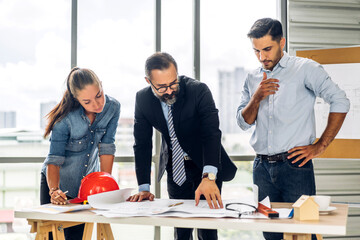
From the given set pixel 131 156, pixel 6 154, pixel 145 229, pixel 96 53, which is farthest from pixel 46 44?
pixel 145 229

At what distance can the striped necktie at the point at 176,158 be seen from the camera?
2.08 meters

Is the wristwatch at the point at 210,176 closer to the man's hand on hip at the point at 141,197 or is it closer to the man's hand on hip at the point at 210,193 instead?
the man's hand on hip at the point at 210,193

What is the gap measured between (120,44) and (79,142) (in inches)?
57.3

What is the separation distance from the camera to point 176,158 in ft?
6.84

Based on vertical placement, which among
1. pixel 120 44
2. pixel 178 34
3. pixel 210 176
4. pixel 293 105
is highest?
pixel 178 34

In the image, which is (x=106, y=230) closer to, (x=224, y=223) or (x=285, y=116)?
→ (x=224, y=223)

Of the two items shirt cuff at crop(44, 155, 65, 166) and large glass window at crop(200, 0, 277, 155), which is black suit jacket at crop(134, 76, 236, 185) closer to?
shirt cuff at crop(44, 155, 65, 166)

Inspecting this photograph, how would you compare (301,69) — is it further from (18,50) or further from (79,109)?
(18,50)

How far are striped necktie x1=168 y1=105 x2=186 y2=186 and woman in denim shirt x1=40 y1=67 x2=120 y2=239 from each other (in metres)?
0.45

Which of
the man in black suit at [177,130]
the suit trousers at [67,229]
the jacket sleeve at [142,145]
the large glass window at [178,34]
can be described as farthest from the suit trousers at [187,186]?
the large glass window at [178,34]

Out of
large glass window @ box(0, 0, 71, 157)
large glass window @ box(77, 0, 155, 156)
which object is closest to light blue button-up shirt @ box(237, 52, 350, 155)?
large glass window @ box(77, 0, 155, 156)

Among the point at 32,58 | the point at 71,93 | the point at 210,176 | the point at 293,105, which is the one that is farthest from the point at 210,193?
the point at 32,58

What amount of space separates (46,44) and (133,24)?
31.8 inches

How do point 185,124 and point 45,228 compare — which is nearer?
point 45,228
